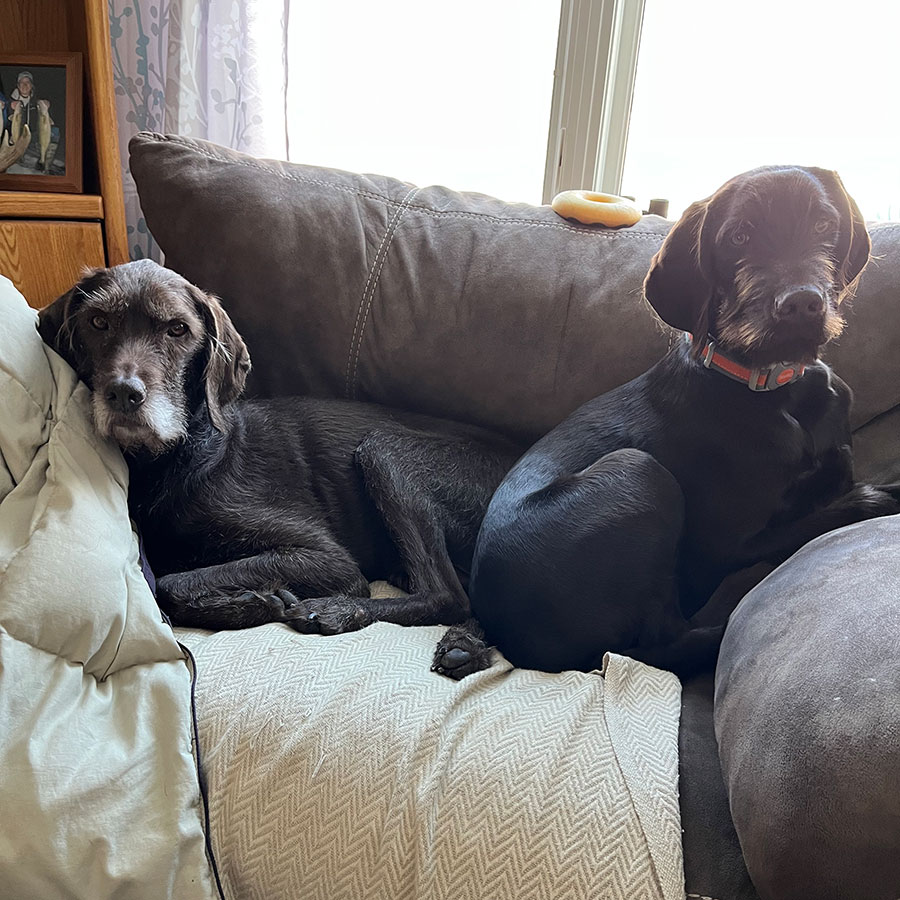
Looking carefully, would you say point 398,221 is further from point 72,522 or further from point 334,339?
point 72,522

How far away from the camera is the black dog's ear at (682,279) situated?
165cm

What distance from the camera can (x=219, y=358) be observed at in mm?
1790

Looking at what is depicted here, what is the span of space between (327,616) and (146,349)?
675 mm

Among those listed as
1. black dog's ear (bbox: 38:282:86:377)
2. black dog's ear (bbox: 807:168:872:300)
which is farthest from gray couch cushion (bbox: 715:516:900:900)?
black dog's ear (bbox: 38:282:86:377)

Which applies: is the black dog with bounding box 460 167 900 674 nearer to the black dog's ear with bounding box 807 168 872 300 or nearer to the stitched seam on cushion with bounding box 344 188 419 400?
the black dog's ear with bounding box 807 168 872 300

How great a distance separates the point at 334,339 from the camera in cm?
201

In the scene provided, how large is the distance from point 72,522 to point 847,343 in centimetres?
159

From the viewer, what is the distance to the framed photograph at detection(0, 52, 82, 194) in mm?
2492

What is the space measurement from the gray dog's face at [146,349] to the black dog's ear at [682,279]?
0.95m

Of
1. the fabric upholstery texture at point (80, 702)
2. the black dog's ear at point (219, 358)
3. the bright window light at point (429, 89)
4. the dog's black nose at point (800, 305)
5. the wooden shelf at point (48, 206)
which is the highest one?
the bright window light at point (429, 89)

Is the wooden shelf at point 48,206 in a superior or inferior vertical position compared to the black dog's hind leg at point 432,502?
superior

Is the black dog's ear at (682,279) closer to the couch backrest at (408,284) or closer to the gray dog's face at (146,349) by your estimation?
the couch backrest at (408,284)

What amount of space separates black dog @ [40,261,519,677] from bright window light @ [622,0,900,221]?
5.04ft

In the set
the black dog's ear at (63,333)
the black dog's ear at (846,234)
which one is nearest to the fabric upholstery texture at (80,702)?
the black dog's ear at (63,333)
